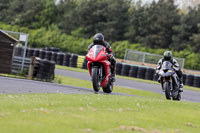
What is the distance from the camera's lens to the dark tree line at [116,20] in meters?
58.4

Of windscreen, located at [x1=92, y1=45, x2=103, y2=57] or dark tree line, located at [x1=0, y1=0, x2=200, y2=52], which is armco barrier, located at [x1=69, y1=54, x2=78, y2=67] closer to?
windscreen, located at [x1=92, y1=45, x2=103, y2=57]

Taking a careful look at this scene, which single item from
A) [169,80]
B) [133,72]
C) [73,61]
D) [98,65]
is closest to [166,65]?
[169,80]

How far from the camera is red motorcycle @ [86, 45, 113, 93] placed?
1290 cm

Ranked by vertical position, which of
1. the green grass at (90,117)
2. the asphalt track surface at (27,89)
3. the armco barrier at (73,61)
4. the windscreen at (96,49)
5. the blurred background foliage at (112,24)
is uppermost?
the blurred background foliage at (112,24)

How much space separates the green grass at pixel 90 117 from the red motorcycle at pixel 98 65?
304 cm

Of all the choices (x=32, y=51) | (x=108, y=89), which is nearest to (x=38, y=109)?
(x=108, y=89)

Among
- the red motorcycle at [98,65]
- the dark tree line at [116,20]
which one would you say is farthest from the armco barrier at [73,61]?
the dark tree line at [116,20]

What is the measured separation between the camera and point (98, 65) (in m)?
13.1

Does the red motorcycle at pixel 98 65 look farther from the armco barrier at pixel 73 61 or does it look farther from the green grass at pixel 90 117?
the armco barrier at pixel 73 61

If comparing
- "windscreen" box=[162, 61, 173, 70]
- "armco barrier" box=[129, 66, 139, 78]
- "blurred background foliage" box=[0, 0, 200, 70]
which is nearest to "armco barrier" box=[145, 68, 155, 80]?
"armco barrier" box=[129, 66, 139, 78]

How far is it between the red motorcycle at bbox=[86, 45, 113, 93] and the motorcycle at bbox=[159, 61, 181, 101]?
6.25 feet

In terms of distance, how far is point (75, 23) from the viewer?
238 feet

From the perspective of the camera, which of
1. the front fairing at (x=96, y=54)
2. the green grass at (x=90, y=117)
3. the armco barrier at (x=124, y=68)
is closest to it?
the green grass at (x=90, y=117)

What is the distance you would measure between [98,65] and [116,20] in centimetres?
5438
